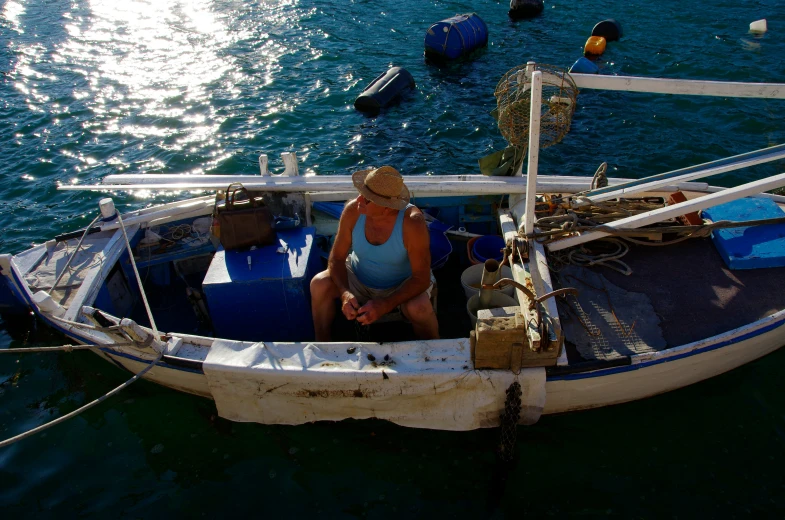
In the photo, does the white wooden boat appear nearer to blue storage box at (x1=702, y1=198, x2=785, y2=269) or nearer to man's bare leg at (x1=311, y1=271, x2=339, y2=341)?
blue storage box at (x1=702, y1=198, x2=785, y2=269)

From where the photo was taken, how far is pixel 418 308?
14.7 ft

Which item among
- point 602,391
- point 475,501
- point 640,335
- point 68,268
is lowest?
point 475,501

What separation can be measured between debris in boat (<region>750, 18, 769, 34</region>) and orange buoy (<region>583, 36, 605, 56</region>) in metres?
4.11

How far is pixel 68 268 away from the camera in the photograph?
17.2 feet

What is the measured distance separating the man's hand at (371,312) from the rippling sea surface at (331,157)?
1.06 meters

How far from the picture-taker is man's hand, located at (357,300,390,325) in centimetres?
436

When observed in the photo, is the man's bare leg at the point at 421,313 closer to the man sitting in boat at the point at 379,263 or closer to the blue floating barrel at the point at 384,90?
the man sitting in boat at the point at 379,263

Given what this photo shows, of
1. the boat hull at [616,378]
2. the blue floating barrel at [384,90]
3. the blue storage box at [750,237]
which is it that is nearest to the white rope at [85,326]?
the boat hull at [616,378]

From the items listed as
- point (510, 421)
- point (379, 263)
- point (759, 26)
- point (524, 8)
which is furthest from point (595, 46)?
point (510, 421)

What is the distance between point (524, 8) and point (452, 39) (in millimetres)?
4066

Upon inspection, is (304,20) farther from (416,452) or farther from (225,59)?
(416,452)

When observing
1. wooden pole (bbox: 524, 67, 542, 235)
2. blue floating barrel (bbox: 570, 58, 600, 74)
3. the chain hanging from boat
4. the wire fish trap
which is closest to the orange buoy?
blue floating barrel (bbox: 570, 58, 600, 74)

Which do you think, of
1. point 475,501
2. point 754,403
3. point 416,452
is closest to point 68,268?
point 416,452

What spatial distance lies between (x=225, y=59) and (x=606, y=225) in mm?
12340
